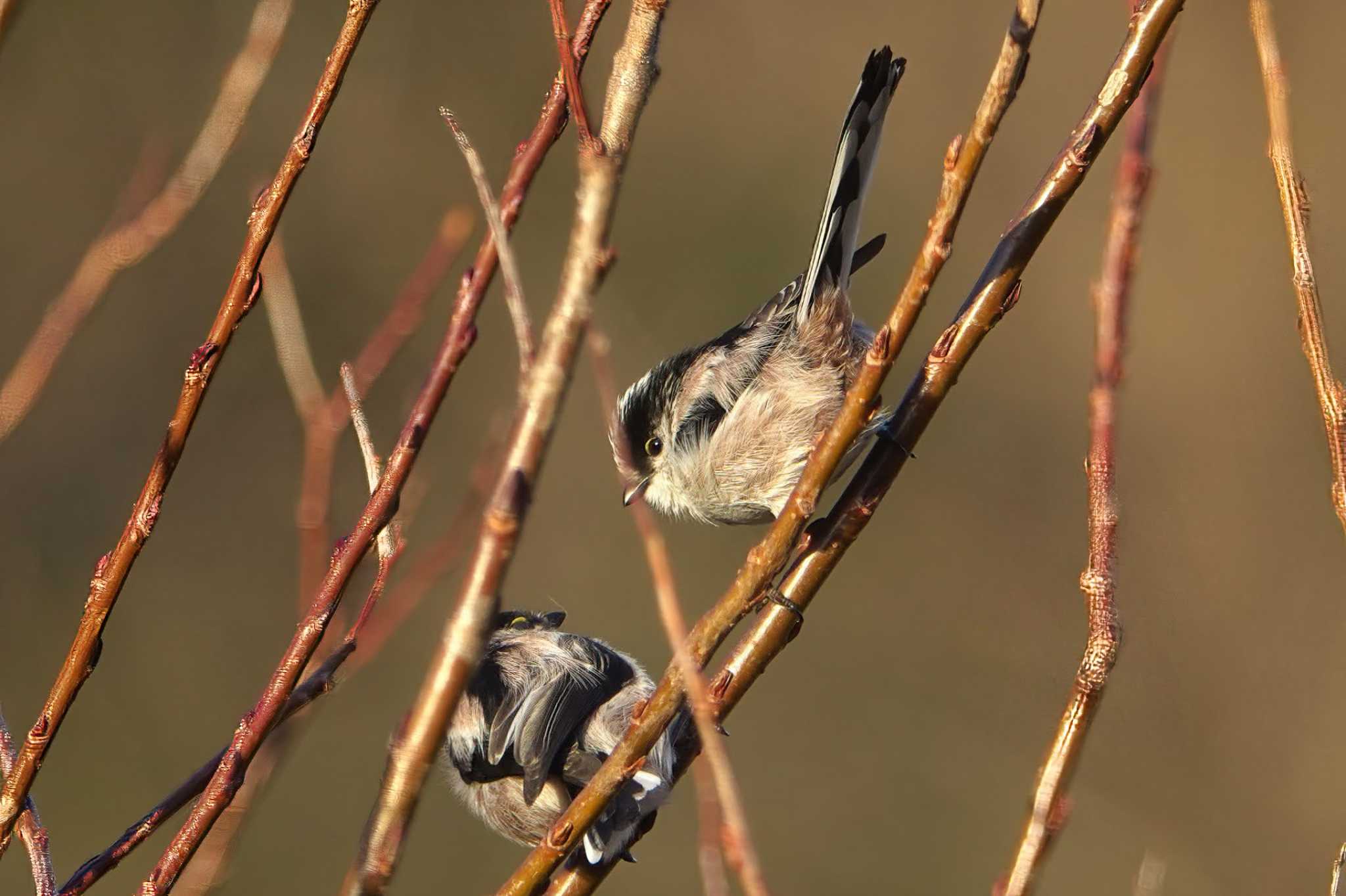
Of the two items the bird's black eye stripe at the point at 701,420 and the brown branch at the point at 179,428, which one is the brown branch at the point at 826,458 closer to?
the brown branch at the point at 179,428

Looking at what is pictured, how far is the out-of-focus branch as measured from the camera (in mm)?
1419

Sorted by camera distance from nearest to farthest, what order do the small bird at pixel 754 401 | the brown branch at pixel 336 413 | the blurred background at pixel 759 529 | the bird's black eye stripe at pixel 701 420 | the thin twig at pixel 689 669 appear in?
the thin twig at pixel 689 669
the brown branch at pixel 336 413
the small bird at pixel 754 401
the bird's black eye stripe at pixel 701 420
the blurred background at pixel 759 529

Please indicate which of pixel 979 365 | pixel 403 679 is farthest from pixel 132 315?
pixel 979 365

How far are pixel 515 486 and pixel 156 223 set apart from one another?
1065mm

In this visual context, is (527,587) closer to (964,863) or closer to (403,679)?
(403,679)

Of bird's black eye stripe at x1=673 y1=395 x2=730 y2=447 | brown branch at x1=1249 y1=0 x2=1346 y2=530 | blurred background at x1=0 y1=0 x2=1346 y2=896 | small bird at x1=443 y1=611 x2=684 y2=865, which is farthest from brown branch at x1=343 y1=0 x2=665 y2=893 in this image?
blurred background at x1=0 y1=0 x2=1346 y2=896

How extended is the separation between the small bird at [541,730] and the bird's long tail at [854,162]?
91 cm

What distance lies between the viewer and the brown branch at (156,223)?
1500mm

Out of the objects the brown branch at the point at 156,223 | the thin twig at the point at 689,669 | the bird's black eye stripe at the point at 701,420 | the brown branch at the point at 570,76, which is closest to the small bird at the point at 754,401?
the bird's black eye stripe at the point at 701,420

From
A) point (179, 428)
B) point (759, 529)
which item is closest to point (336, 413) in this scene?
point (179, 428)

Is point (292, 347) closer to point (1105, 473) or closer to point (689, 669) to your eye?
point (689, 669)

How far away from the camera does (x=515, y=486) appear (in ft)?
2.78

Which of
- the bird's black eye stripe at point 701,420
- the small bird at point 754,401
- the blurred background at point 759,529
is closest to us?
the small bird at point 754,401

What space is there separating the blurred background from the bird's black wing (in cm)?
311
